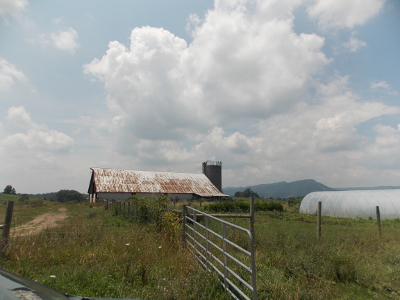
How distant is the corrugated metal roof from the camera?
37281 millimetres

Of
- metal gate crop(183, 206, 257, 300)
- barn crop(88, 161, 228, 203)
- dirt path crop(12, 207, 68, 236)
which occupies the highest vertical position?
barn crop(88, 161, 228, 203)

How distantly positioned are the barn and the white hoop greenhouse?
18.6 m

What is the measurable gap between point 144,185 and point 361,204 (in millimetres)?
27837

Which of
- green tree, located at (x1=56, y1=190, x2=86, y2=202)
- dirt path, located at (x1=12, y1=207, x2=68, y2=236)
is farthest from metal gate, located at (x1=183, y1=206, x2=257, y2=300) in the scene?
green tree, located at (x1=56, y1=190, x2=86, y2=202)

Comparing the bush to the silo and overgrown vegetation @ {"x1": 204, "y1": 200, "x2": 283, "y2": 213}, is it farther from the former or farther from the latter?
the silo

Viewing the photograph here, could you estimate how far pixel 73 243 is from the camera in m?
7.25

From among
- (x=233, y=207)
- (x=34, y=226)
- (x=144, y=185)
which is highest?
(x=144, y=185)

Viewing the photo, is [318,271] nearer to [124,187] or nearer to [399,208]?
[399,208]

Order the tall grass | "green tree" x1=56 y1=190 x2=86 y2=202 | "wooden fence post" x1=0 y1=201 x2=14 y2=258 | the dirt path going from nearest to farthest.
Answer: the tall grass, "wooden fence post" x1=0 y1=201 x2=14 y2=258, the dirt path, "green tree" x1=56 y1=190 x2=86 y2=202

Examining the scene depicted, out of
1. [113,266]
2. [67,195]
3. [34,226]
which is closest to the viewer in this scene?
[113,266]

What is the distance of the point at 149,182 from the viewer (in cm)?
4125

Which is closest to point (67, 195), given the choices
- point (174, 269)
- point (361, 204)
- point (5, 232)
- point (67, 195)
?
point (67, 195)

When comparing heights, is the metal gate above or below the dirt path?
above

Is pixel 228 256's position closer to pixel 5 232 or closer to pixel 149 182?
pixel 5 232
